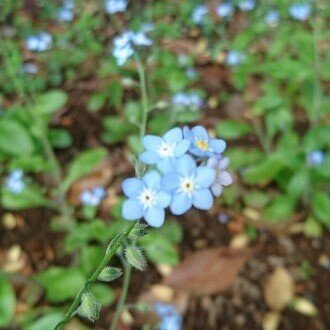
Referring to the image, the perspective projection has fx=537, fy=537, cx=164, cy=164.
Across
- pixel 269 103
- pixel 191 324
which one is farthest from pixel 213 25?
pixel 191 324

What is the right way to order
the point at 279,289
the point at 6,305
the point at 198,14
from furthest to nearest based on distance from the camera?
the point at 198,14, the point at 279,289, the point at 6,305

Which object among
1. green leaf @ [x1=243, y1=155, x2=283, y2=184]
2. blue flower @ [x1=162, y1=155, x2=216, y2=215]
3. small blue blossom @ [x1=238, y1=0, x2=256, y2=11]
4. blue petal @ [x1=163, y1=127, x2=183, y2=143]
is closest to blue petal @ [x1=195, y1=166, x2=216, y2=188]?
blue flower @ [x1=162, y1=155, x2=216, y2=215]

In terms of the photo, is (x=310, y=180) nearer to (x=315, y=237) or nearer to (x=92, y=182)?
(x=315, y=237)

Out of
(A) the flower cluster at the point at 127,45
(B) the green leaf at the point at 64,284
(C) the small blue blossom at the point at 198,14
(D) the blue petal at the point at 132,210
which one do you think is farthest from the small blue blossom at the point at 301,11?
(D) the blue petal at the point at 132,210

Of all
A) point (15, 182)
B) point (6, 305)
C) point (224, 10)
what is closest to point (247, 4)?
point (224, 10)

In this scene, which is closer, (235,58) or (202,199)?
(202,199)

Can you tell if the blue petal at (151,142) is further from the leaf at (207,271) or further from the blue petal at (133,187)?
the leaf at (207,271)

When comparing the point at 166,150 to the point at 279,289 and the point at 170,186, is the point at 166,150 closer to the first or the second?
the point at 170,186
